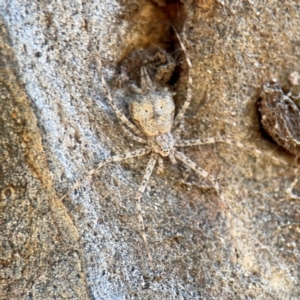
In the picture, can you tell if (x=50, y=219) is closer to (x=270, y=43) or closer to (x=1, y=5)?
(x=1, y=5)

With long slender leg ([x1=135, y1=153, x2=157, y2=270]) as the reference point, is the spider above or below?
above

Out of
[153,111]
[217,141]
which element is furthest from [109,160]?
[217,141]

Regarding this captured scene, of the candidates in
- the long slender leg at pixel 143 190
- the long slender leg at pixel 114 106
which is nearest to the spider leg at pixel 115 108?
the long slender leg at pixel 114 106

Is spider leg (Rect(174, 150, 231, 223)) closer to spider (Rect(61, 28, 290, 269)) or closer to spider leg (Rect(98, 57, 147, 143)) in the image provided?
spider (Rect(61, 28, 290, 269))

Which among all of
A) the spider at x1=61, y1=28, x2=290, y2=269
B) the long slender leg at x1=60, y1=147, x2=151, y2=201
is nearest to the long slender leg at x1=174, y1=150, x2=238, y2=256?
Result: the spider at x1=61, y1=28, x2=290, y2=269

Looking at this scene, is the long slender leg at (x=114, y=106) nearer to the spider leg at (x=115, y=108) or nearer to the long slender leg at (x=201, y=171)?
the spider leg at (x=115, y=108)

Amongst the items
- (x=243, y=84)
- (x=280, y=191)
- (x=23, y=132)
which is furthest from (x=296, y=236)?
(x=23, y=132)

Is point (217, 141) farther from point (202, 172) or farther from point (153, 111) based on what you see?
point (153, 111)
